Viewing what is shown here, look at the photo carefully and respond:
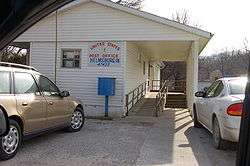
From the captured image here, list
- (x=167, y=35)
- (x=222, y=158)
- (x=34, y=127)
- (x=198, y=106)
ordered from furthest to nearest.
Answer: (x=167, y=35)
(x=198, y=106)
(x=34, y=127)
(x=222, y=158)

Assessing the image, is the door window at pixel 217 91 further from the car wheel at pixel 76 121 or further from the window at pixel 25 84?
the window at pixel 25 84

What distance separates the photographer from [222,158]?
819 cm

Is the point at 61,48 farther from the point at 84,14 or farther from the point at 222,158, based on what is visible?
the point at 222,158

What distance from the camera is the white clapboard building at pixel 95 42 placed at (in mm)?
15727

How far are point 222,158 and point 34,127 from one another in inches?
158

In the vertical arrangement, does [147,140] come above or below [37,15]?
below

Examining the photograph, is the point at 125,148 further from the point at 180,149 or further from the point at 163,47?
the point at 163,47

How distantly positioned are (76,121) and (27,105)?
10.5 ft

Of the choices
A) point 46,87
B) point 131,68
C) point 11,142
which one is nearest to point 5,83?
point 11,142

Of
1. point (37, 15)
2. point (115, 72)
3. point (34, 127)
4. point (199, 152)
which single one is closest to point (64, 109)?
point (34, 127)

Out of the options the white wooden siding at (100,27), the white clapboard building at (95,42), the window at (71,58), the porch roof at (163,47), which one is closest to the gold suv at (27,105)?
the white clapboard building at (95,42)

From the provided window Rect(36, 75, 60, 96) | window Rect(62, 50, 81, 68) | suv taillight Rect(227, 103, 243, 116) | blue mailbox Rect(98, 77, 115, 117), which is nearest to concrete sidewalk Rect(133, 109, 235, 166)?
suv taillight Rect(227, 103, 243, 116)

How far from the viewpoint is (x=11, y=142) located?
7.77 metres

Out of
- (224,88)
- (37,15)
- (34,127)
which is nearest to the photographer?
(37,15)
